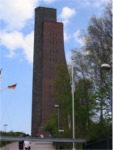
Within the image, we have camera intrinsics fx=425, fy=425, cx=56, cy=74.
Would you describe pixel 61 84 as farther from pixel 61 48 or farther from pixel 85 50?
pixel 61 48

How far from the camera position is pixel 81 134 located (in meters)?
58.6

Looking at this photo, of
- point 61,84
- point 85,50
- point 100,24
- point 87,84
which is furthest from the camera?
point 61,84

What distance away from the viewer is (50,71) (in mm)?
157500

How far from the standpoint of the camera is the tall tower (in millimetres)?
155125

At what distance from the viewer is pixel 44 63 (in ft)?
519

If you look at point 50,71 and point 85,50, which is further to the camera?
point 50,71

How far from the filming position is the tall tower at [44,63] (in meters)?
155

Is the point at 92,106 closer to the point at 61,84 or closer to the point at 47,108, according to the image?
the point at 61,84

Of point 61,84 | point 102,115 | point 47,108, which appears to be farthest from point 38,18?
point 102,115

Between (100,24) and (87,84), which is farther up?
(100,24)

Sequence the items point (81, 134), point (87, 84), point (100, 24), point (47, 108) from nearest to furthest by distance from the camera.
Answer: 1. point (100, 24)
2. point (87, 84)
3. point (81, 134)
4. point (47, 108)

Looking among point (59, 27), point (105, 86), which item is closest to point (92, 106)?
point (105, 86)

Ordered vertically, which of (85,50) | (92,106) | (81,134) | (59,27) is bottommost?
(81,134)

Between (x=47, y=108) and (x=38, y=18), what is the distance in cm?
3853
